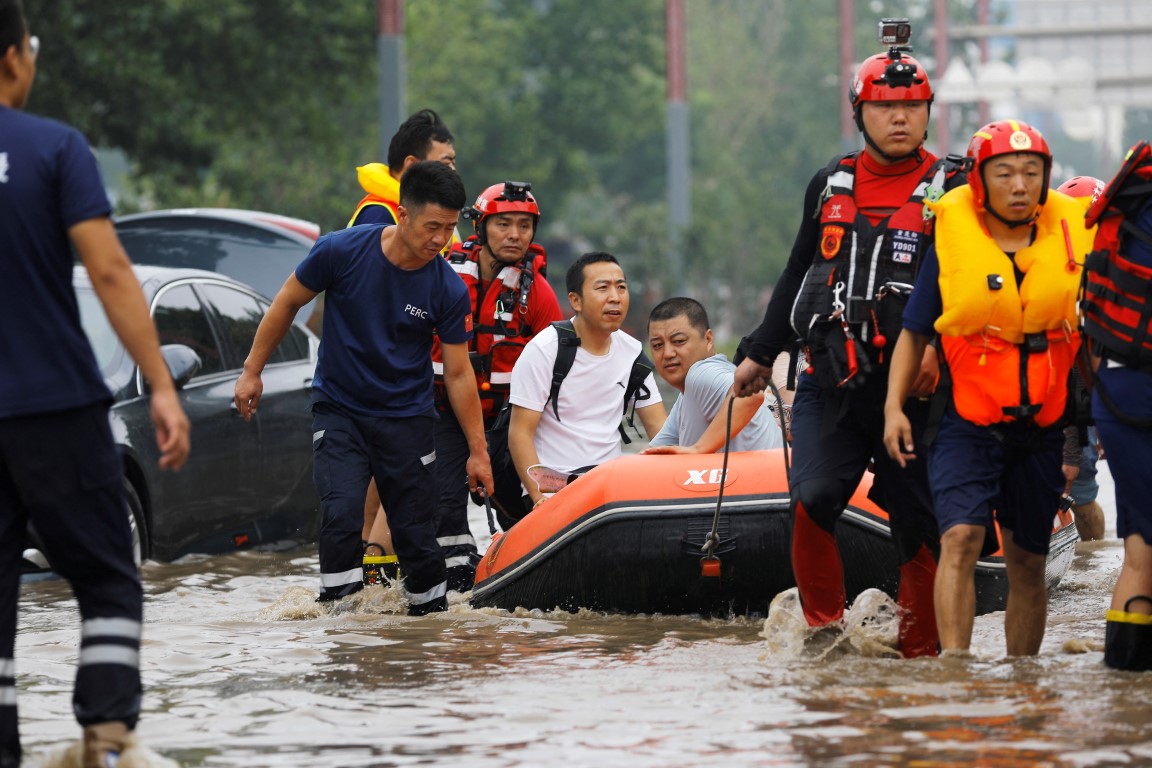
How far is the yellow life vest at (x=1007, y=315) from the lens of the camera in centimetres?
639

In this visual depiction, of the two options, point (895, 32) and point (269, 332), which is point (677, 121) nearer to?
point (269, 332)

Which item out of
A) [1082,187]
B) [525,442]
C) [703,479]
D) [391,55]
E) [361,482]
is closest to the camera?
[361,482]

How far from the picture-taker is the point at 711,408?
350 inches

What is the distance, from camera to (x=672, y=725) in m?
5.86

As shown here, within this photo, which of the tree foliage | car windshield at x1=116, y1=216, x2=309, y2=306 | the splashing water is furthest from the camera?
the tree foliage

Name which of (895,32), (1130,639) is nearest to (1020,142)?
(895,32)

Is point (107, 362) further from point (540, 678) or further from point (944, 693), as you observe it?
point (944, 693)

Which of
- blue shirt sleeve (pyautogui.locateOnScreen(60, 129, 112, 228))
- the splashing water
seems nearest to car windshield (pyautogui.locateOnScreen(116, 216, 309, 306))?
the splashing water

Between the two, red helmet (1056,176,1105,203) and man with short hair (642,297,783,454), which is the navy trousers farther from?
→ red helmet (1056,176,1105,203)

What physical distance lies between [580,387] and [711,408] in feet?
2.55

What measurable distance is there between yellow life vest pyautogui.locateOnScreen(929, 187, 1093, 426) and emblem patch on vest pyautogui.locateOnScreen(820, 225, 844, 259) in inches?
19.9

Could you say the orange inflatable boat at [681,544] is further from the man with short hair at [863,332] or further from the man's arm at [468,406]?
the man with short hair at [863,332]

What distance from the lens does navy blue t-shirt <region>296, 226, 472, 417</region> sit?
824cm

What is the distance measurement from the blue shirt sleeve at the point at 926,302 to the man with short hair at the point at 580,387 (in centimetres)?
291
